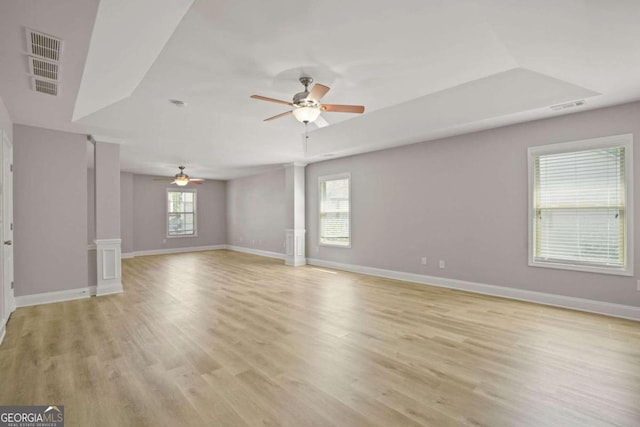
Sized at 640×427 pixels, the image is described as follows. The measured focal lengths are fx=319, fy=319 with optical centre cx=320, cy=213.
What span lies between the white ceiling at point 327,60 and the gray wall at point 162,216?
5.37 m

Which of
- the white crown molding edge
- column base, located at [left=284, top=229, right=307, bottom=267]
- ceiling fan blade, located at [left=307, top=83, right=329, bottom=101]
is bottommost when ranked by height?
column base, located at [left=284, top=229, right=307, bottom=267]

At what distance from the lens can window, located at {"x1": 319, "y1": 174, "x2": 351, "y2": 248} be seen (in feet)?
23.5

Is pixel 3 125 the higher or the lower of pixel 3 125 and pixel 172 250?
the higher

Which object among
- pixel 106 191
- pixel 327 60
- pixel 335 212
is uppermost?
pixel 327 60

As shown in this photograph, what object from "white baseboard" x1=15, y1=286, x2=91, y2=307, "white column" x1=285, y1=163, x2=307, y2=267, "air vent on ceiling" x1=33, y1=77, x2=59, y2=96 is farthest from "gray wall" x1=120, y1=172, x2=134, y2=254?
"air vent on ceiling" x1=33, y1=77, x2=59, y2=96

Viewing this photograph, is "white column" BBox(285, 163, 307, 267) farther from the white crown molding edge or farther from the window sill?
the window sill

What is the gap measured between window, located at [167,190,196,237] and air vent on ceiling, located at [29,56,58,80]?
8.24 m

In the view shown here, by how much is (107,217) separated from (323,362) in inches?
174

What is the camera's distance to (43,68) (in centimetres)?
271

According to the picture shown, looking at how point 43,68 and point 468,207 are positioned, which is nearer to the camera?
point 43,68

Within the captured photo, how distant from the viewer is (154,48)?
271 centimetres

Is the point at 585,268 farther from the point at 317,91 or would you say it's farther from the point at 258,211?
the point at 258,211

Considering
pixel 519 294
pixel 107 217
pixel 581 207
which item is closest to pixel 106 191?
pixel 107 217

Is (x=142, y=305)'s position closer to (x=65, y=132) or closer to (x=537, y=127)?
(x=65, y=132)
